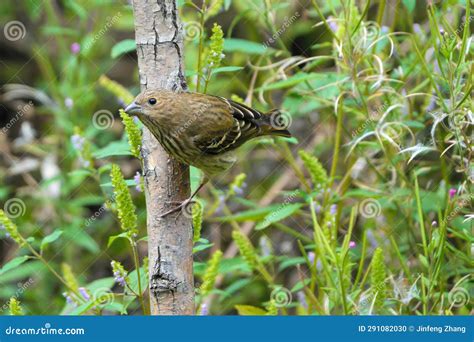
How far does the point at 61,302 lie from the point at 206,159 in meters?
1.86

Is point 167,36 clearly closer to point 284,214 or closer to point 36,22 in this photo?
point 284,214

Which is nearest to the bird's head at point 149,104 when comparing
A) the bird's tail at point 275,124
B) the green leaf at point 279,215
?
the green leaf at point 279,215

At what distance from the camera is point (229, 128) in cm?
352

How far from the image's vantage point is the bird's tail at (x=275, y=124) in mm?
3701

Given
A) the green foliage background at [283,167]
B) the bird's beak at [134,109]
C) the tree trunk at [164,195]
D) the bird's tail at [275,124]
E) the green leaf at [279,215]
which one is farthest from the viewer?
the bird's tail at [275,124]

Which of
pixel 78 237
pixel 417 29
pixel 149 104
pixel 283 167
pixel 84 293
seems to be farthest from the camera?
pixel 283 167

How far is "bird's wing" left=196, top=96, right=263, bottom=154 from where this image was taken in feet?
11.2

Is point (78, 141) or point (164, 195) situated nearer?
point (164, 195)

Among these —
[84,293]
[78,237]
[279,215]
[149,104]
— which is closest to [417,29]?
[279,215]

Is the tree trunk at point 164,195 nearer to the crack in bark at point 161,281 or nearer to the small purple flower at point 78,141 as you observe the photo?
the crack in bark at point 161,281

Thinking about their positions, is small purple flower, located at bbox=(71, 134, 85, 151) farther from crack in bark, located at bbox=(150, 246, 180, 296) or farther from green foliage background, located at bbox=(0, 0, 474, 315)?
crack in bark, located at bbox=(150, 246, 180, 296)

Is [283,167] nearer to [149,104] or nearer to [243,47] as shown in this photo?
[243,47]

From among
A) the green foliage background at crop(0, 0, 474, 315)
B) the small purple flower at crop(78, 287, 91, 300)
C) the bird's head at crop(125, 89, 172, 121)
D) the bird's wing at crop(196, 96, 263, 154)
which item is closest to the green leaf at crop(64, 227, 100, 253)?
the green foliage background at crop(0, 0, 474, 315)

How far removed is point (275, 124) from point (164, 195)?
104 centimetres
